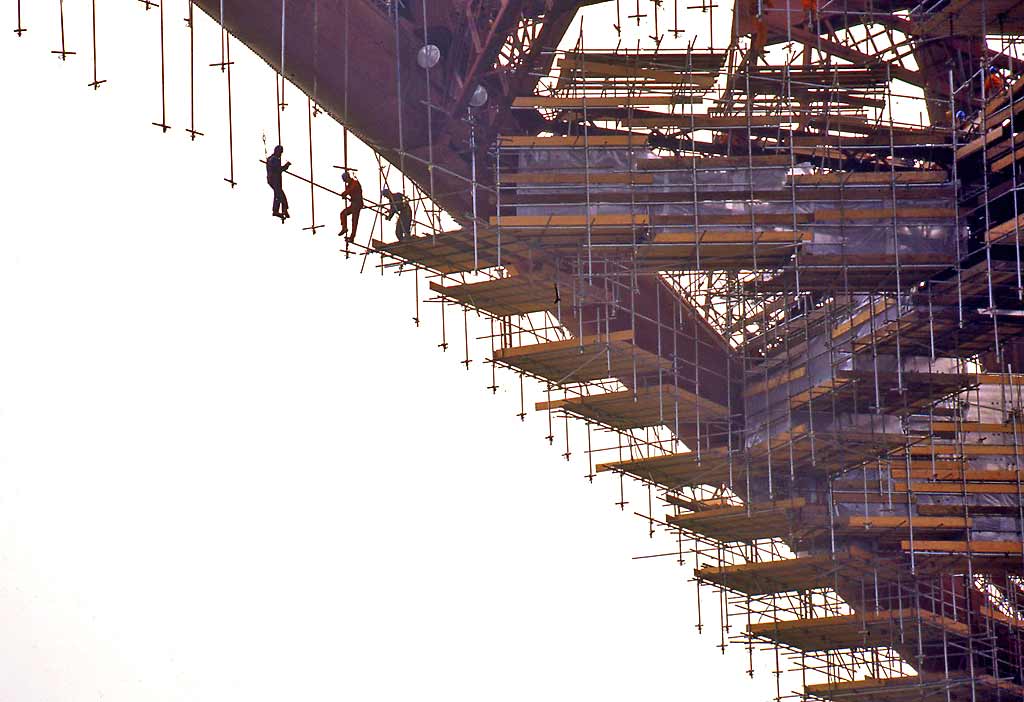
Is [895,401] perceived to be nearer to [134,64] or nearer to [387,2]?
[387,2]

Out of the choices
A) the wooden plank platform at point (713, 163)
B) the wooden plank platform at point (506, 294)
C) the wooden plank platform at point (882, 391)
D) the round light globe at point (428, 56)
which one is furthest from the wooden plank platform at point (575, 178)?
the wooden plank platform at point (882, 391)

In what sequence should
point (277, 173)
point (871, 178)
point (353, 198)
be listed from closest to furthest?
point (277, 173)
point (353, 198)
point (871, 178)

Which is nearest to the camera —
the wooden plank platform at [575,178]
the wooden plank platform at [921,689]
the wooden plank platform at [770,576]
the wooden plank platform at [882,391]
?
Result: the wooden plank platform at [575,178]

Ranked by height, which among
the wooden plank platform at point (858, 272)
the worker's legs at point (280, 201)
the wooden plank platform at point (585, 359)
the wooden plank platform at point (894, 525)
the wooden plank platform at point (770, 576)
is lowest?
the wooden plank platform at point (770, 576)

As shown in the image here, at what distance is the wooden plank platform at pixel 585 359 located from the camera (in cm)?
3462

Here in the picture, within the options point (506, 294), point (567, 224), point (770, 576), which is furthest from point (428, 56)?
point (770, 576)

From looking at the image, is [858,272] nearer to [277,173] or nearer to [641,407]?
[641,407]

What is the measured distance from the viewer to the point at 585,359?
35.5m

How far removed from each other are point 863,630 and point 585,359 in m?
7.31

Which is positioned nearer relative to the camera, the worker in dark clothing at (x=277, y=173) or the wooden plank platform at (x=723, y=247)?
the worker in dark clothing at (x=277, y=173)

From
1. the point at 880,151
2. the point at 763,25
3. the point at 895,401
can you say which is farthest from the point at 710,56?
the point at 895,401

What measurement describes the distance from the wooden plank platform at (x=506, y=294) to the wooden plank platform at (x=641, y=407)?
7.15 feet

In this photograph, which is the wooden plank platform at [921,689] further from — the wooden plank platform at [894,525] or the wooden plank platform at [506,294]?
the wooden plank platform at [506,294]

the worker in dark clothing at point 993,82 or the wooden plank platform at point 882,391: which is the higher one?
the worker in dark clothing at point 993,82
